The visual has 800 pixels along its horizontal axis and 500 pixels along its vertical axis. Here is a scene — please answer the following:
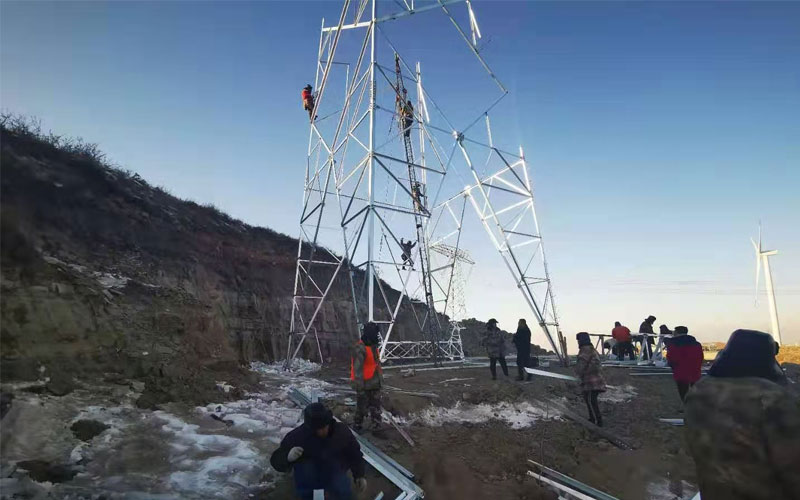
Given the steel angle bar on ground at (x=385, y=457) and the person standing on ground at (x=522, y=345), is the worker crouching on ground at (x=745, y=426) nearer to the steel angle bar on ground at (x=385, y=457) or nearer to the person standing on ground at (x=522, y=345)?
the steel angle bar on ground at (x=385, y=457)

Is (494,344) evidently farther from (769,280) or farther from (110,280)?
(769,280)

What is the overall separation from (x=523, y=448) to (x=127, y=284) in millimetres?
8308

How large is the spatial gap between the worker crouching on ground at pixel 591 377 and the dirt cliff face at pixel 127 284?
6844mm

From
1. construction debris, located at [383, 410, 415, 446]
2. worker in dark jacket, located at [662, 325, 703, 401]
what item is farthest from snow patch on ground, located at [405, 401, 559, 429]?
worker in dark jacket, located at [662, 325, 703, 401]

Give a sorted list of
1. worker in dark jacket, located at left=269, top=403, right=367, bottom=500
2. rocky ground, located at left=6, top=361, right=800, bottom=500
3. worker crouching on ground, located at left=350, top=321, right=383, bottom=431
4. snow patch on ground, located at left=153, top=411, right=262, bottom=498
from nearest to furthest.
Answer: worker in dark jacket, located at left=269, top=403, right=367, bottom=500 < rocky ground, located at left=6, top=361, right=800, bottom=500 < snow patch on ground, located at left=153, top=411, right=262, bottom=498 < worker crouching on ground, located at left=350, top=321, right=383, bottom=431

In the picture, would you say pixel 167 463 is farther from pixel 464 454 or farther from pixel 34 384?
pixel 464 454

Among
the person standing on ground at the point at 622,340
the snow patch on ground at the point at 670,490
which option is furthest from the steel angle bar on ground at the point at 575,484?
the person standing on ground at the point at 622,340

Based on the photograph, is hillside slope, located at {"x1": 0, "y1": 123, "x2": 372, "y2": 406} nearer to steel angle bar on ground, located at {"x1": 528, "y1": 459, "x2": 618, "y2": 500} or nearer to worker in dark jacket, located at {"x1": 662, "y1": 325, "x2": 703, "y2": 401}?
steel angle bar on ground, located at {"x1": 528, "y1": 459, "x2": 618, "y2": 500}

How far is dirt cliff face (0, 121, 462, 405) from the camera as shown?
8.68ft

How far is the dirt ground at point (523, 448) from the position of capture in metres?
6.07

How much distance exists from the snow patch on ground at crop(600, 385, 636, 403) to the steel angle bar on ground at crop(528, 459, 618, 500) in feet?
16.9

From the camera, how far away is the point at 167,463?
16.7 ft

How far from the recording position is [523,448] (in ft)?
23.3

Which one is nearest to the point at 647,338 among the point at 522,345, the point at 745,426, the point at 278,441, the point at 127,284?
the point at 522,345
